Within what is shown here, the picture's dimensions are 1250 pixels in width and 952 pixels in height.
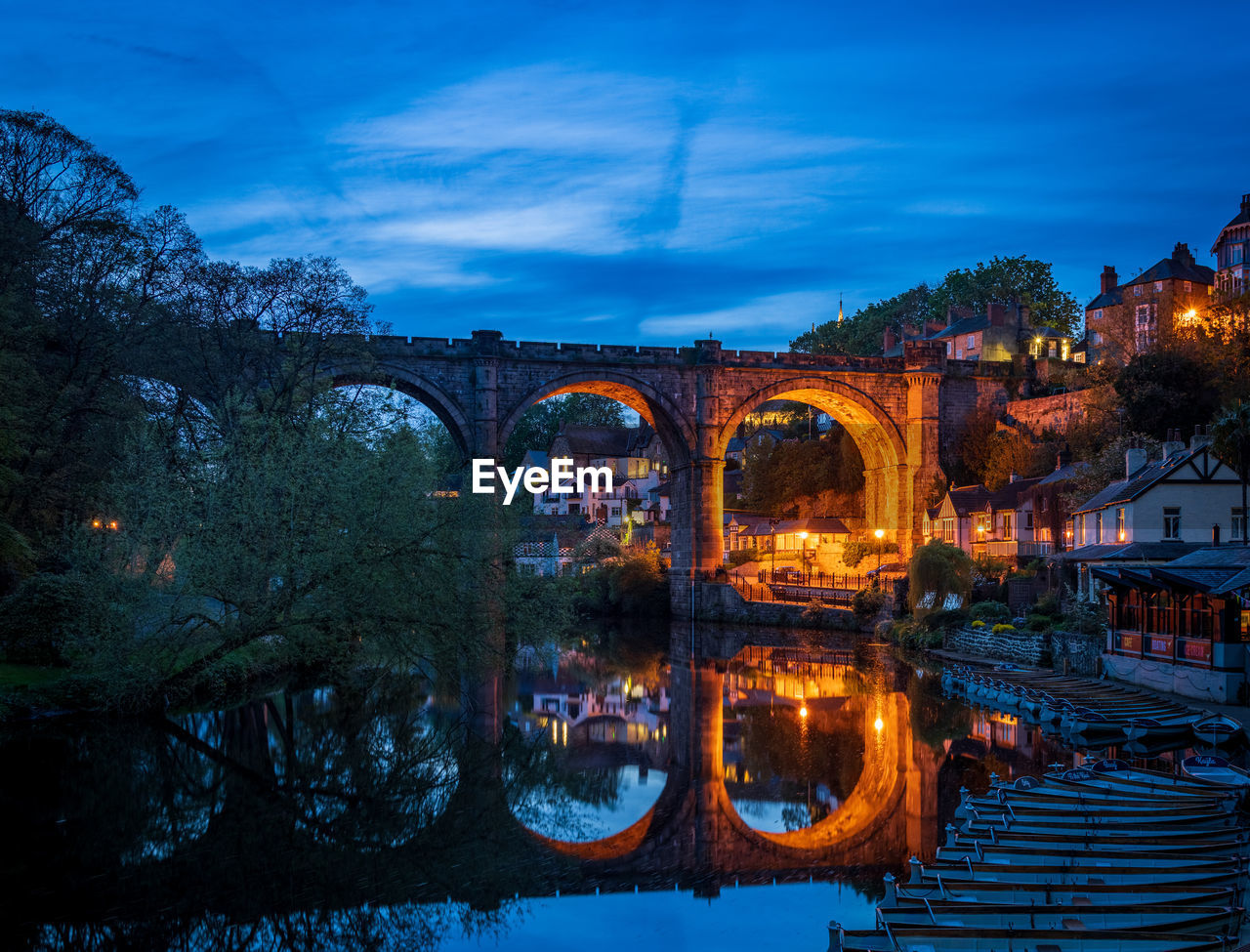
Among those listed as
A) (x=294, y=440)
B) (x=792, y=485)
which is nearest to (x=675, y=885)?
(x=294, y=440)

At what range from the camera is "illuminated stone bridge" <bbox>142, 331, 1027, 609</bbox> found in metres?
44.0

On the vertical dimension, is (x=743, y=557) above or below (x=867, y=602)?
above

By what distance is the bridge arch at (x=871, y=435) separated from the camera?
48.0m

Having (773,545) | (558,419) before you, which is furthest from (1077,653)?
(558,419)

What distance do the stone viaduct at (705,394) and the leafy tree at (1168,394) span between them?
11.1m

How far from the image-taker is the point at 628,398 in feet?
160

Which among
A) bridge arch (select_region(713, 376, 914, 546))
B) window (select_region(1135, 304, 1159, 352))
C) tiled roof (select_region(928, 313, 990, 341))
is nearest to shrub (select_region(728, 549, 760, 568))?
bridge arch (select_region(713, 376, 914, 546))

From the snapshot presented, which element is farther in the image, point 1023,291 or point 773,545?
point 1023,291

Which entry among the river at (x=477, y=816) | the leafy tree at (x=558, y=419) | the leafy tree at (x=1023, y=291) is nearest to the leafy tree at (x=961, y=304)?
the leafy tree at (x=1023, y=291)

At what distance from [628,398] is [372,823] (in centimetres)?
3544

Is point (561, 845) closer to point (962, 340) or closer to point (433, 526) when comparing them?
point (433, 526)

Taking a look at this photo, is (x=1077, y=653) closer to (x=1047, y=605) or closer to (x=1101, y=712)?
(x=1047, y=605)

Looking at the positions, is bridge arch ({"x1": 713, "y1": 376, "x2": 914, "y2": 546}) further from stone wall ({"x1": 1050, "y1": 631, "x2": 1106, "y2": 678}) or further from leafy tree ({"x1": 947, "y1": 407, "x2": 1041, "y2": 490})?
stone wall ({"x1": 1050, "y1": 631, "x2": 1106, "y2": 678})

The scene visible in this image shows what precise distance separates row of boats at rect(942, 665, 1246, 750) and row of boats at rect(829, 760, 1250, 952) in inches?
233
